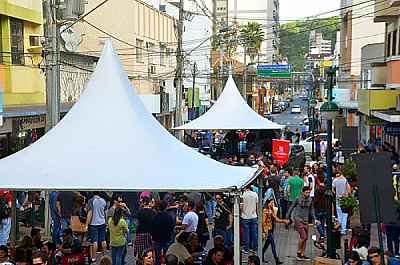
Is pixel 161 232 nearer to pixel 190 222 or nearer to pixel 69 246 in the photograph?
pixel 190 222

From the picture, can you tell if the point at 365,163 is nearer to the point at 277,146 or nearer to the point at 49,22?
the point at 49,22

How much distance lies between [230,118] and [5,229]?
508 inches

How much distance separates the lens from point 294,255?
15.4 metres

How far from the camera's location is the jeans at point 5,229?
45.5 feet

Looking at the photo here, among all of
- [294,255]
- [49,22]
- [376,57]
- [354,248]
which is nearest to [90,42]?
[376,57]

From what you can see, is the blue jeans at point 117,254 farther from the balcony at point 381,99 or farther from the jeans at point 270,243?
the balcony at point 381,99

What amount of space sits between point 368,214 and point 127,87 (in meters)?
4.32

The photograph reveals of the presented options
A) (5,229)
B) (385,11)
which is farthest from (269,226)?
(385,11)

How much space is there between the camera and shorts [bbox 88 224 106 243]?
553 inches

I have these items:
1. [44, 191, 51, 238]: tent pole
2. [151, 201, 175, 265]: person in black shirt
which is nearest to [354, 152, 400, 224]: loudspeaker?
[151, 201, 175, 265]: person in black shirt

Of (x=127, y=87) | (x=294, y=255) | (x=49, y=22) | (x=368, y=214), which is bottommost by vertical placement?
(x=294, y=255)

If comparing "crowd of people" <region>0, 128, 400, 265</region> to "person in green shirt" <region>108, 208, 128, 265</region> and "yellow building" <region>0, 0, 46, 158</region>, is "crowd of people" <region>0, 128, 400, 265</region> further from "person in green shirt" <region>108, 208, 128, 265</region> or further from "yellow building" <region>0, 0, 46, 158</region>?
"yellow building" <region>0, 0, 46, 158</region>

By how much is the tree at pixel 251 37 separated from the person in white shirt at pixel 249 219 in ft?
223

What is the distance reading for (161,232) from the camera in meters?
12.9
